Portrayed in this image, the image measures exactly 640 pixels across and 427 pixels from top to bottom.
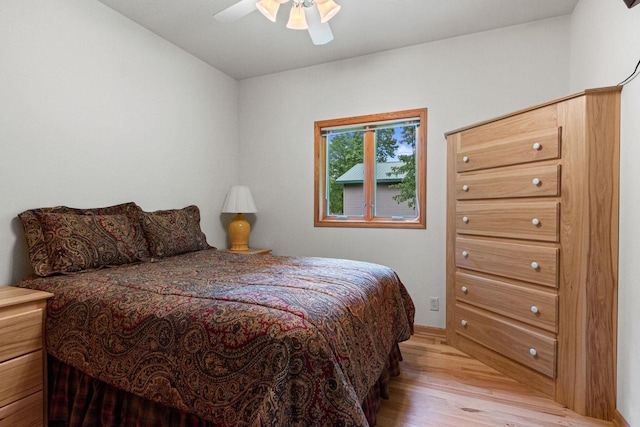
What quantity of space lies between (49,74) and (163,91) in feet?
2.89

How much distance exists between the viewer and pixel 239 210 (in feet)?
10.8

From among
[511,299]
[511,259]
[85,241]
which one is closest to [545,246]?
[511,259]

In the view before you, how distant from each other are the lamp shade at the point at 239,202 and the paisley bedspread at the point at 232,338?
151 centimetres

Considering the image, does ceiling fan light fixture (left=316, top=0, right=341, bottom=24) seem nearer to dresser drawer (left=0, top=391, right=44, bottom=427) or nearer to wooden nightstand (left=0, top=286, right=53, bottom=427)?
wooden nightstand (left=0, top=286, right=53, bottom=427)

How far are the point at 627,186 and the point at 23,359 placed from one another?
299 centimetres

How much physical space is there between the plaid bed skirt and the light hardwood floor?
10.8 inches

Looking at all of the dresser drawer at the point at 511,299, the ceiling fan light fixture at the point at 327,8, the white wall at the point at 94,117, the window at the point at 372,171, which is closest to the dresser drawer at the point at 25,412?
the white wall at the point at 94,117

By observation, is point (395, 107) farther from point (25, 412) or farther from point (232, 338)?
point (25, 412)

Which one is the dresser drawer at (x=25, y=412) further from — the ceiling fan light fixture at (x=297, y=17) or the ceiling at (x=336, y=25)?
the ceiling at (x=336, y=25)

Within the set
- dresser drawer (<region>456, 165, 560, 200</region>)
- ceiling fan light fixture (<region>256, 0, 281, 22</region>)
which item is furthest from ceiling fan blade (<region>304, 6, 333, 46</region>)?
dresser drawer (<region>456, 165, 560, 200</region>)

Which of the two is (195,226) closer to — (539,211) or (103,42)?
(103,42)

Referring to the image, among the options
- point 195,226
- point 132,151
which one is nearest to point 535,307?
point 195,226

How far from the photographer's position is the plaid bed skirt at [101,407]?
1.25 meters

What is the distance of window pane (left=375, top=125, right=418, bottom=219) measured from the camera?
10.1 feet
